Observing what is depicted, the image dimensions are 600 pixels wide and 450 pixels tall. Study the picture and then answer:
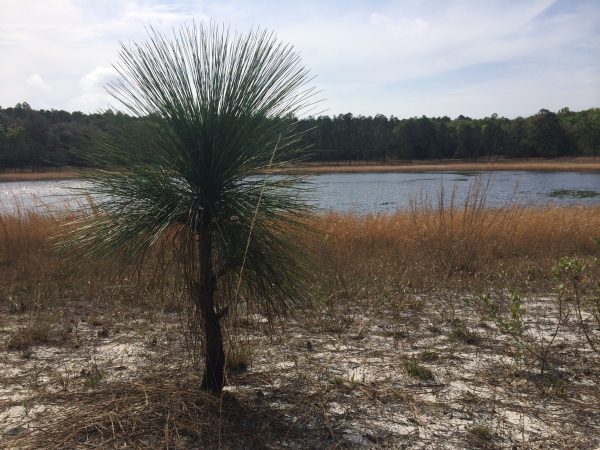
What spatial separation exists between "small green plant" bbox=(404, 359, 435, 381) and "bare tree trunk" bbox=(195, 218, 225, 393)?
3.97ft

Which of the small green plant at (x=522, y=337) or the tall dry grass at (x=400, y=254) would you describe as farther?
the tall dry grass at (x=400, y=254)

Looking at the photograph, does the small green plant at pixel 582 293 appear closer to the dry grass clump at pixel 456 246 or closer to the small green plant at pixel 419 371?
the dry grass clump at pixel 456 246

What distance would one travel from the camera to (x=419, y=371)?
3.34 metres

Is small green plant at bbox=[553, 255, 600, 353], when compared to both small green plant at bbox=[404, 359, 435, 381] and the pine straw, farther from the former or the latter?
the pine straw

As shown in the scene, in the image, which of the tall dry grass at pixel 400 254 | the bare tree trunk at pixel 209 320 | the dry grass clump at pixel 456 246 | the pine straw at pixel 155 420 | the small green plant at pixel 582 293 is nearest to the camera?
the pine straw at pixel 155 420

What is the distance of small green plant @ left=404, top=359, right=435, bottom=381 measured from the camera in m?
3.30

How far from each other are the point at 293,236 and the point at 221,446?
1.17 metres

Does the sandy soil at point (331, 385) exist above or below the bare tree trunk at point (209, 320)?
below

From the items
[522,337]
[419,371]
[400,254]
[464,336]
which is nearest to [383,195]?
[400,254]

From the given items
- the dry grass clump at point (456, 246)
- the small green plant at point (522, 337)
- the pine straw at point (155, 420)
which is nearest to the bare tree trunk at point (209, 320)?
the pine straw at point (155, 420)

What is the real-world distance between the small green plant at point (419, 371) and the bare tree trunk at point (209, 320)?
1209 mm

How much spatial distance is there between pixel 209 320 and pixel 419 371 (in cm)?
138

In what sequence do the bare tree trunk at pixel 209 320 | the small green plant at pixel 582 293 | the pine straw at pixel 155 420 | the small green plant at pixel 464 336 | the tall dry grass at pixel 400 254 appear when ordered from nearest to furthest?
the pine straw at pixel 155 420 < the bare tree trunk at pixel 209 320 < the small green plant at pixel 582 293 < the small green plant at pixel 464 336 < the tall dry grass at pixel 400 254

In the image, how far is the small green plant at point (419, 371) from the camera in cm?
330
